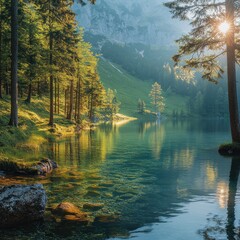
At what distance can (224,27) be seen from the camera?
25.2m

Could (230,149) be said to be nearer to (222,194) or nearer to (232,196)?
(222,194)

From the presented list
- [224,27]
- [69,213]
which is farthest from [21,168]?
[224,27]

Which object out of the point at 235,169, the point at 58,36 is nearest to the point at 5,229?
the point at 235,169

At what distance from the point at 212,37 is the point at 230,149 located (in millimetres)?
8997

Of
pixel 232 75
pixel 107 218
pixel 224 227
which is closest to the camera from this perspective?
pixel 224 227

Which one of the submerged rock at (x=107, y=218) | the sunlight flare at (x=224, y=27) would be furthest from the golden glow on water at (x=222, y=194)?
the sunlight flare at (x=224, y=27)

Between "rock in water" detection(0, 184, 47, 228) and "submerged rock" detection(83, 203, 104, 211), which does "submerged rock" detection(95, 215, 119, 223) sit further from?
"rock in water" detection(0, 184, 47, 228)

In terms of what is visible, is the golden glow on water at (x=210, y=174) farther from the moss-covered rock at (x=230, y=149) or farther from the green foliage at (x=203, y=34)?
the green foliage at (x=203, y=34)

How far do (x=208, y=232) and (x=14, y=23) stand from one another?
76.5 ft

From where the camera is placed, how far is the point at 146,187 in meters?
15.4

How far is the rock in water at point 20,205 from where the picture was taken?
391 inches

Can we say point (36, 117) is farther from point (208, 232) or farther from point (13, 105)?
point (208, 232)

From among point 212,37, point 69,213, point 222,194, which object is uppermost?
point 212,37

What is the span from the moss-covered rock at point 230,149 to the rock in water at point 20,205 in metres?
19.4
